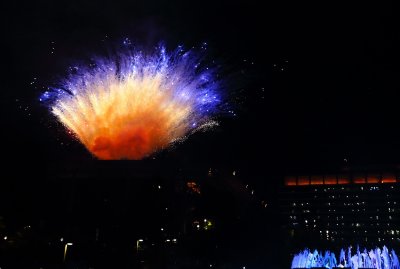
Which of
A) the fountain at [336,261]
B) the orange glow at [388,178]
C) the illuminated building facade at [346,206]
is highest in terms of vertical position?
the orange glow at [388,178]

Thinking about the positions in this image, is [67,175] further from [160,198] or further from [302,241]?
[302,241]

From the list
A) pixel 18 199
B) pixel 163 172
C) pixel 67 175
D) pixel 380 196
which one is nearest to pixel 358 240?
pixel 380 196

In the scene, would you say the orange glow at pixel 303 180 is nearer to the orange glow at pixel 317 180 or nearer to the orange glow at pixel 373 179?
the orange glow at pixel 317 180

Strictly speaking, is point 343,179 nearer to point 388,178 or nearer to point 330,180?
point 330,180

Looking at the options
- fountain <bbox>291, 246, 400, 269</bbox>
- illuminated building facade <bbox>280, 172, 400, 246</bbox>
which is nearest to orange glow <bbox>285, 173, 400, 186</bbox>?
illuminated building facade <bbox>280, 172, 400, 246</bbox>

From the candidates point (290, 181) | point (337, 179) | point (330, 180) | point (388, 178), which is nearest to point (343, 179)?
point (337, 179)

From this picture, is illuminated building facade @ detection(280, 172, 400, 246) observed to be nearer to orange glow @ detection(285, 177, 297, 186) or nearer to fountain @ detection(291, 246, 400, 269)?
orange glow @ detection(285, 177, 297, 186)

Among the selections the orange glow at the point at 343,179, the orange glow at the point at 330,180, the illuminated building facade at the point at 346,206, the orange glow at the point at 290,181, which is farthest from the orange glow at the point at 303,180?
the orange glow at the point at 343,179

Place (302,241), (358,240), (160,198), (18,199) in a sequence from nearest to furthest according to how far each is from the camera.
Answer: (18,199)
(160,198)
(302,241)
(358,240)
